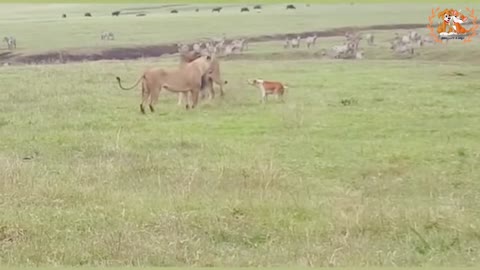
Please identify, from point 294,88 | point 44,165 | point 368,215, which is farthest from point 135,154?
point 294,88

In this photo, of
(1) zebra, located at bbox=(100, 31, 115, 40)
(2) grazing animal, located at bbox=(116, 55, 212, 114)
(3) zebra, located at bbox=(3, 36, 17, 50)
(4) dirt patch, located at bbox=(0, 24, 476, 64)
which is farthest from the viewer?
(4) dirt patch, located at bbox=(0, 24, 476, 64)

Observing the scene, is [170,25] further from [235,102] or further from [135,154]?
[135,154]

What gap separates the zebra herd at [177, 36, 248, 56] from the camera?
18.8m

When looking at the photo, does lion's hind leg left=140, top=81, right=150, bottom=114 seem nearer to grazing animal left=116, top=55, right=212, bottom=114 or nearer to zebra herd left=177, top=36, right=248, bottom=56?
grazing animal left=116, top=55, right=212, bottom=114

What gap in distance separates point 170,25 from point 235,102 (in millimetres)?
3257

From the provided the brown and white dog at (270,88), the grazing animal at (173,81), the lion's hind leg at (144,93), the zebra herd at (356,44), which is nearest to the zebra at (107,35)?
the grazing animal at (173,81)

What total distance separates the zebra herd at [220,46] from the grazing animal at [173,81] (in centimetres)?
511

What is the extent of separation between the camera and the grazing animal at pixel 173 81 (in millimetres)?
12578

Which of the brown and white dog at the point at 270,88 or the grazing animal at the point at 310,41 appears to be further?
the grazing animal at the point at 310,41

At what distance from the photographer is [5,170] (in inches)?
→ 256

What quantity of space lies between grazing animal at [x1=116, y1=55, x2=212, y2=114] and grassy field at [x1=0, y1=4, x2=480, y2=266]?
362 mm

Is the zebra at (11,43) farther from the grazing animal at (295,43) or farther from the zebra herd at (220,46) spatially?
the grazing animal at (295,43)

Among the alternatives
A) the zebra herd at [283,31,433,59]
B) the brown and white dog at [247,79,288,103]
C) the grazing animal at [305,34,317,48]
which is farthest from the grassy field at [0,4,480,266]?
the grazing animal at [305,34,317,48]

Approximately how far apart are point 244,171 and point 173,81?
631 centimetres
